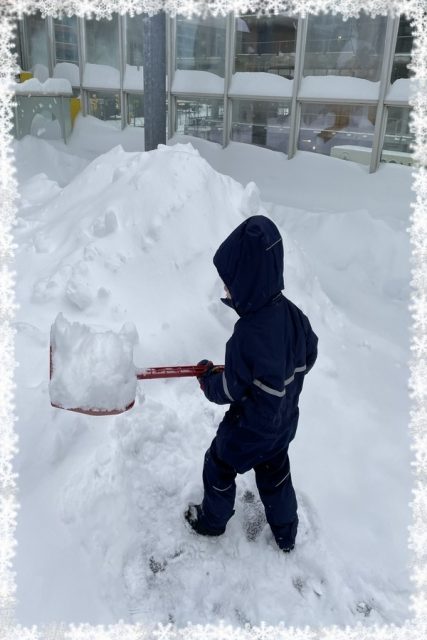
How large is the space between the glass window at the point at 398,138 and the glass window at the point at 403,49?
0.54 meters

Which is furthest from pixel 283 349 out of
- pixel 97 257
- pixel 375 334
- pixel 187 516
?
pixel 375 334

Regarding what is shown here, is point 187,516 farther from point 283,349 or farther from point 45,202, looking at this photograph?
point 45,202

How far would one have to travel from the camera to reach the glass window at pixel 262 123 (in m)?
9.29

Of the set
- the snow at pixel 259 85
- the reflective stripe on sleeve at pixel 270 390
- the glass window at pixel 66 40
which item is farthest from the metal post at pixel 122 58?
the reflective stripe on sleeve at pixel 270 390

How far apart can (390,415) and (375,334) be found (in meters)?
1.08

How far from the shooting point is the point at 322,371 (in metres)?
3.52

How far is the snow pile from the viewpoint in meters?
2.28

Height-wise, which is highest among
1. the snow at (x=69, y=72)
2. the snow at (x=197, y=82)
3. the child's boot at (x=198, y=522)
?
the snow at (x=69, y=72)

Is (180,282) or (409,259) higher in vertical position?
(180,282)

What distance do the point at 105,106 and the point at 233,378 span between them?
41.5ft

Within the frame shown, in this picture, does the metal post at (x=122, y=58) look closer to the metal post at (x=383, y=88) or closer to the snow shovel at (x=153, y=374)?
the metal post at (x=383, y=88)

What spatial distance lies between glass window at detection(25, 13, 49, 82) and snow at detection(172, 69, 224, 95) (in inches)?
205

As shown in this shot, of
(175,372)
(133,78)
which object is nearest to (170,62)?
(133,78)

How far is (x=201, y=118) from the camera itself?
10.6 metres
